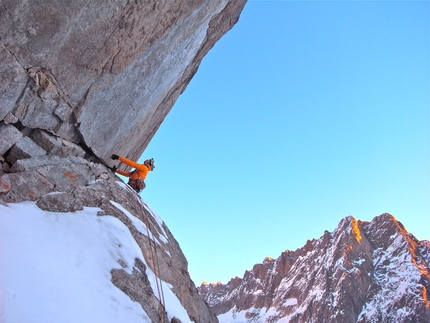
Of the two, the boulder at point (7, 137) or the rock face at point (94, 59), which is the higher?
the rock face at point (94, 59)

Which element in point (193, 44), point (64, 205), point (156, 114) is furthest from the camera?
point (156, 114)

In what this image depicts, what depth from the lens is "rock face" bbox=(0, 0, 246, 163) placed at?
722cm

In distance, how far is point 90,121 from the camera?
980cm

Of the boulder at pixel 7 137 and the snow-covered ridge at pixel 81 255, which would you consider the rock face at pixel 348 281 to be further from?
the boulder at pixel 7 137

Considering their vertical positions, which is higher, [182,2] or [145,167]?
[182,2]

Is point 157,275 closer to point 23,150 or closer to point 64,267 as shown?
point 64,267

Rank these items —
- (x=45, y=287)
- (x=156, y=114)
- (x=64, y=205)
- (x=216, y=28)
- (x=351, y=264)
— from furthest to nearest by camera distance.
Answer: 1. (x=351, y=264)
2. (x=156, y=114)
3. (x=216, y=28)
4. (x=64, y=205)
5. (x=45, y=287)

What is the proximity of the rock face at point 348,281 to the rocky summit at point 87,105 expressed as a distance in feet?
345

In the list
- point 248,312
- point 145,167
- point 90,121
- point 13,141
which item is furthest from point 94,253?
point 248,312

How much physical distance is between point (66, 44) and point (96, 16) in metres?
1.02

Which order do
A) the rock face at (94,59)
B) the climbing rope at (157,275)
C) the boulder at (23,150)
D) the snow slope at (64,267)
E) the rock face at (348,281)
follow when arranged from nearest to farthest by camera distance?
the snow slope at (64,267), the climbing rope at (157,275), the rock face at (94,59), the boulder at (23,150), the rock face at (348,281)

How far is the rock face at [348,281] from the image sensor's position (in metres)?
97.8

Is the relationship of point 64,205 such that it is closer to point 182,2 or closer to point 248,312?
point 182,2

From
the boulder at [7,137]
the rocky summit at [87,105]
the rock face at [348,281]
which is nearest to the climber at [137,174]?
the rocky summit at [87,105]
